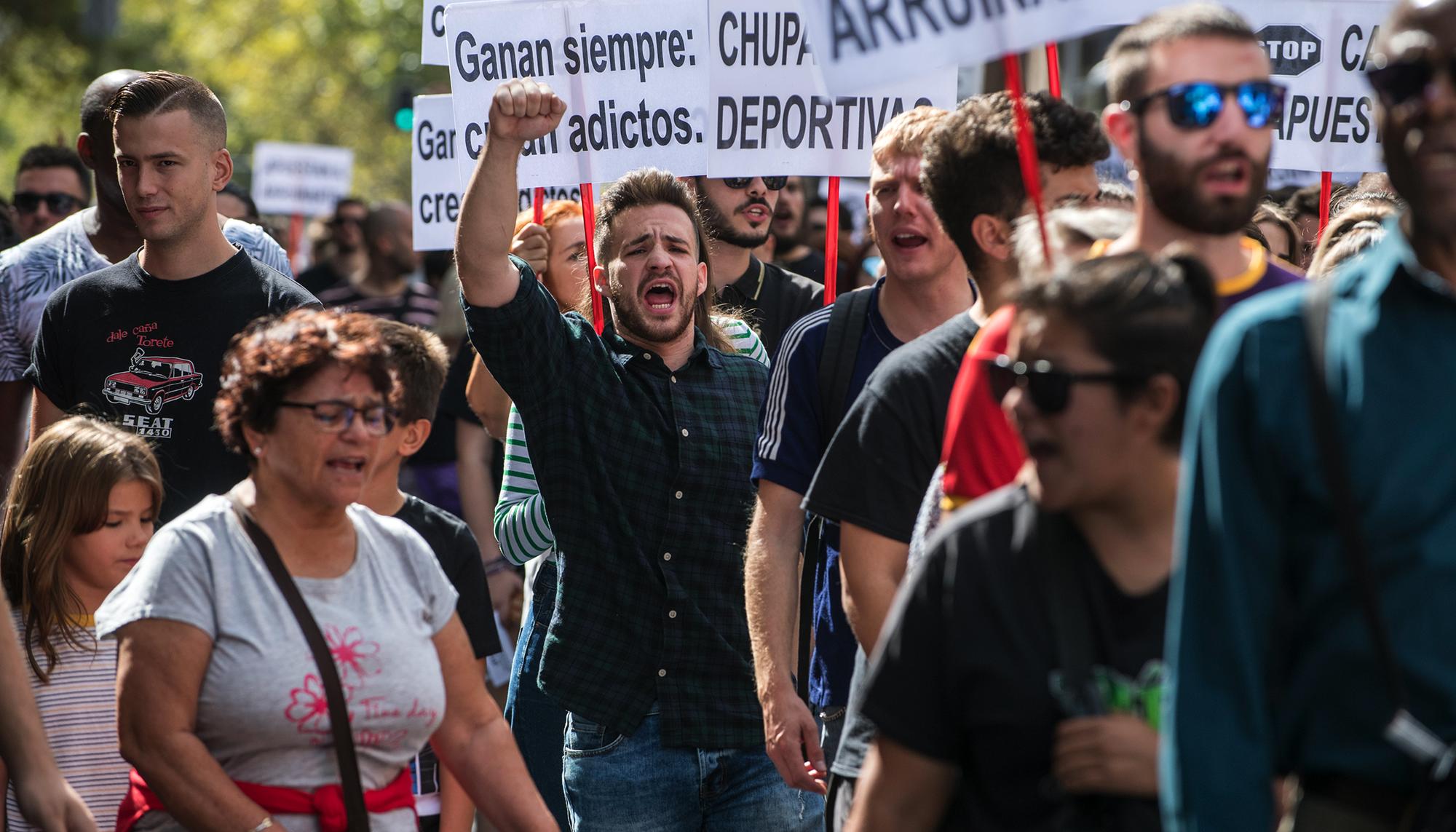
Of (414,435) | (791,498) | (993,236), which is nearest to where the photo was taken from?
(993,236)

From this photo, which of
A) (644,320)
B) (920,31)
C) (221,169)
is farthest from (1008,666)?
(221,169)

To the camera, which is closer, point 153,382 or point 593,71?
point 153,382

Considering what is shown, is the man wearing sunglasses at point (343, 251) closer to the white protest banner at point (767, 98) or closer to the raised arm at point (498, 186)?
the white protest banner at point (767, 98)

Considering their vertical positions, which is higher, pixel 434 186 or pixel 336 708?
pixel 434 186

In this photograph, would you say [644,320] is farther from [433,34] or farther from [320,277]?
[320,277]

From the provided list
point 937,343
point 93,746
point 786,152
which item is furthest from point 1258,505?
point 786,152

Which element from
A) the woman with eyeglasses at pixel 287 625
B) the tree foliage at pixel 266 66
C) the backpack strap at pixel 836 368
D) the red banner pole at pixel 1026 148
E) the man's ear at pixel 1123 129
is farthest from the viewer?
the tree foliage at pixel 266 66

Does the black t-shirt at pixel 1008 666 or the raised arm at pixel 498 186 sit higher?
the raised arm at pixel 498 186

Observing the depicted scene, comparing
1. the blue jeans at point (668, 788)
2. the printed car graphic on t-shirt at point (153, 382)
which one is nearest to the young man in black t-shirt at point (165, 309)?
the printed car graphic on t-shirt at point (153, 382)

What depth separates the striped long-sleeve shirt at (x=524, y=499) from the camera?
5.18 metres

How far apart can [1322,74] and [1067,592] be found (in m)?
4.24

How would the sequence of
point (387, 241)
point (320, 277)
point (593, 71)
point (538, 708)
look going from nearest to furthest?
point (538, 708)
point (593, 71)
point (387, 241)
point (320, 277)

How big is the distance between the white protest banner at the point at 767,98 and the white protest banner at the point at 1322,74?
1.13 meters

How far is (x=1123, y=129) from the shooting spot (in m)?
3.27
